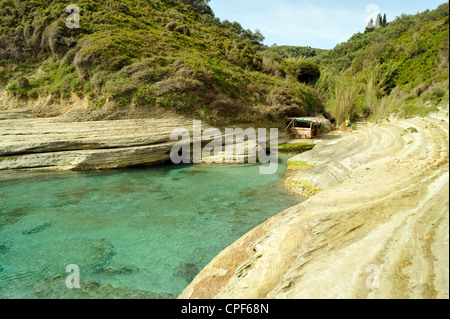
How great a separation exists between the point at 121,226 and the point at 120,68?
1177cm

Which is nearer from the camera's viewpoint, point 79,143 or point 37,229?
point 37,229

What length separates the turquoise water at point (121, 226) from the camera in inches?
163

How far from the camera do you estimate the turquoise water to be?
415 cm

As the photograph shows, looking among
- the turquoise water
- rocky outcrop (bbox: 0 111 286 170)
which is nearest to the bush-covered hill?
rocky outcrop (bbox: 0 111 286 170)

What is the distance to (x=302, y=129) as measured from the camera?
707 inches

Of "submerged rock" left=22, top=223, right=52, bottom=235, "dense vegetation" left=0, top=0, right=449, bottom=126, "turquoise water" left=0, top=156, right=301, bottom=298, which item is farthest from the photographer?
"dense vegetation" left=0, top=0, right=449, bottom=126

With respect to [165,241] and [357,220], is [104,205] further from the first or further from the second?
[357,220]

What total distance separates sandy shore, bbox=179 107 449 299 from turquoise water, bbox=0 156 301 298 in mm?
1463

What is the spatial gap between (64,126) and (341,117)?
2260 centimetres

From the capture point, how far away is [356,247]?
2.64m

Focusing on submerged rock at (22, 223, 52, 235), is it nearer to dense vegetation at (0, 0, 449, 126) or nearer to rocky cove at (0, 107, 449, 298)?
rocky cove at (0, 107, 449, 298)

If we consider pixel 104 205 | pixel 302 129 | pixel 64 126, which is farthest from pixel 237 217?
pixel 302 129

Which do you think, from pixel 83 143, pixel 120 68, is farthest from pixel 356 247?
pixel 120 68

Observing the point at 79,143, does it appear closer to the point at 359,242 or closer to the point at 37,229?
the point at 37,229
